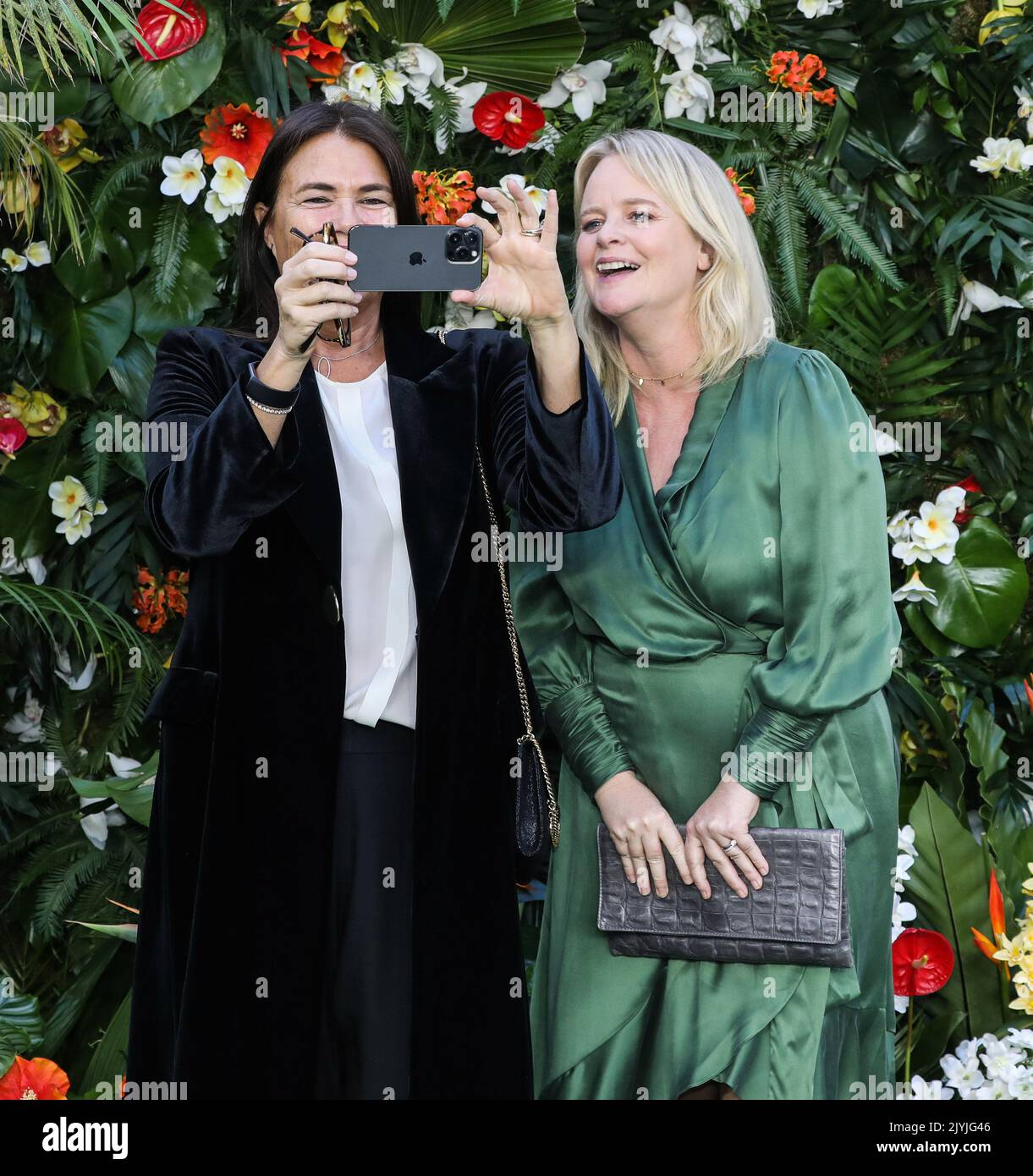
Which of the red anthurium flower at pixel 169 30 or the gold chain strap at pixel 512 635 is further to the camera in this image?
the red anthurium flower at pixel 169 30

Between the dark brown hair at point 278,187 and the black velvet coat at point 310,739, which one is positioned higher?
the dark brown hair at point 278,187

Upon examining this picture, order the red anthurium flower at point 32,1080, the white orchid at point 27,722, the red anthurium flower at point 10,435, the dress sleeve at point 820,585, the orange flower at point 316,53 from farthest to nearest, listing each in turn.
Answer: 1. the white orchid at point 27,722
2. the red anthurium flower at point 10,435
3. the orange flower at point 316,53
4. the red anthurium flower at point 32,1080
5. the dress sleeve at point 820,585

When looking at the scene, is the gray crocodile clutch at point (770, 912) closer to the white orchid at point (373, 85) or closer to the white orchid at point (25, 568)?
the white orchid at point (25, 568)

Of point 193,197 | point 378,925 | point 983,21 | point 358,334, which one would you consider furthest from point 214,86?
point 378,925

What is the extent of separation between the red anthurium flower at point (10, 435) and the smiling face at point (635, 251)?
1.50 m

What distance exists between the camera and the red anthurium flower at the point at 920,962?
10.3 feet

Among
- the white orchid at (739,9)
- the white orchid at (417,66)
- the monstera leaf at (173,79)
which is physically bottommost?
the monstera leaf at (173,79)

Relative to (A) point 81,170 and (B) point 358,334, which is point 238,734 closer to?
(B) point 358,334

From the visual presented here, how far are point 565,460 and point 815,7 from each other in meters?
1.80

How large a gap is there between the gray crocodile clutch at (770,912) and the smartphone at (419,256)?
107 centimetres

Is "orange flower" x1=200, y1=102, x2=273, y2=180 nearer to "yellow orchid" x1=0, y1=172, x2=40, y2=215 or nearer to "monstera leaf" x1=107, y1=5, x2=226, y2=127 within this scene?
"monstera leaf" x1=107, y1=5, x2=226, y2=127

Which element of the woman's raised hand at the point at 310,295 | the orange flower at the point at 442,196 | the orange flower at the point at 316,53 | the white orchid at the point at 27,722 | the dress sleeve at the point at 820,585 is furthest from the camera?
the white orchid at the point at 27,722

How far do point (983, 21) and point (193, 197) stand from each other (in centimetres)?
182

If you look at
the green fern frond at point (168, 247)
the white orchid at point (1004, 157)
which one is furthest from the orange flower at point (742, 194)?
the green fern frond at point (168, 247)
